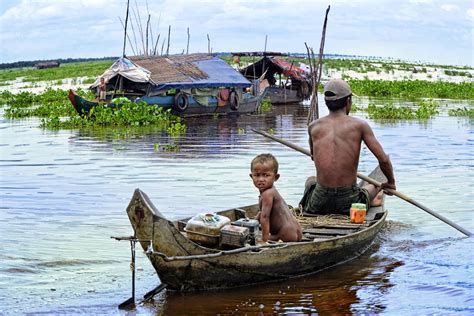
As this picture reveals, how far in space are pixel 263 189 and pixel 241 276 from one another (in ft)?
2.11

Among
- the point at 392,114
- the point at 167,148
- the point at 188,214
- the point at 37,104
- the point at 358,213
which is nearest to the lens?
the point at 358,213

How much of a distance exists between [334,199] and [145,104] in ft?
44.5

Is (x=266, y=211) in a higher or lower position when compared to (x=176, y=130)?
higher

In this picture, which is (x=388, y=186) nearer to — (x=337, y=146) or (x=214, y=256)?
(x=337, y=146)

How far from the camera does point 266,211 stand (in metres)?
5.69

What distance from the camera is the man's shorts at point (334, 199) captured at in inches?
265

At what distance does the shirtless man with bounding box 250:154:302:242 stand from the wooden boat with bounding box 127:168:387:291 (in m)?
0.19

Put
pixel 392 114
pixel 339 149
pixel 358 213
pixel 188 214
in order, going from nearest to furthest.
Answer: pixel 339 149, pixel 358 213, pixel 188 214, pixel 392 114

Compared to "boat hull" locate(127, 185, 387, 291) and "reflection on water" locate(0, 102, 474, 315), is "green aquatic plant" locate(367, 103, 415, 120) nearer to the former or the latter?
"reflection on water" locate(0, 102, 474, 315)

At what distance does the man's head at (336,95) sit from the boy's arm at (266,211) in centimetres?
119

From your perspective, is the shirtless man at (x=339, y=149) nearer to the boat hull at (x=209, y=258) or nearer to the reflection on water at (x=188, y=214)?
the reflection on water at (x=188, y=214)

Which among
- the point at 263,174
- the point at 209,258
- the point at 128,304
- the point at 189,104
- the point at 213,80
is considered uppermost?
the point at 213,80

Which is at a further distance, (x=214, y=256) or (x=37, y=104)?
(x=37, y=104)

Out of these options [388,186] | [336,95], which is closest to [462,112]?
[388,186]
